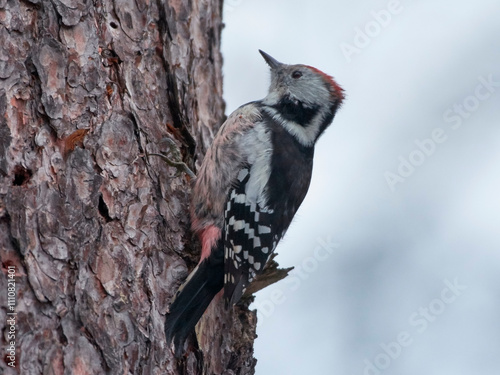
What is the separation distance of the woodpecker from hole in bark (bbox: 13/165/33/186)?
81 centimetres

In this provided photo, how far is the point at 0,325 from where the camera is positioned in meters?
2.02

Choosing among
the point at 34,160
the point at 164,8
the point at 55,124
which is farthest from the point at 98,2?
the point at 34,160

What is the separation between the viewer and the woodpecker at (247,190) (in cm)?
291

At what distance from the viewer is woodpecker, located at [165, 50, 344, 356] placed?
9.53 ft

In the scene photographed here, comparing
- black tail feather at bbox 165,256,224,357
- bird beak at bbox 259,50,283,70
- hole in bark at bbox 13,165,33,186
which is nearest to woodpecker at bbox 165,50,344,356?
black tail feather at bbox 165,256,224,357

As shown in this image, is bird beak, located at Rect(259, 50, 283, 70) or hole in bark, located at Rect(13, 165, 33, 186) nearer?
hole in bark, located at Rect(13, 165, 33, 186)

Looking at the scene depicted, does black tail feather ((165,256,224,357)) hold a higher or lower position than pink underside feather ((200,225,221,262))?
lower

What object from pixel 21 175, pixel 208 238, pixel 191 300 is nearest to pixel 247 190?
pixel 208 238

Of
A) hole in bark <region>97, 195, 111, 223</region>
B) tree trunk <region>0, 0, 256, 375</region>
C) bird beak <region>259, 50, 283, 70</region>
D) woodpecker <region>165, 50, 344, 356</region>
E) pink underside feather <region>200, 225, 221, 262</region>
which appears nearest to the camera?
tree trunk <region>0, 0, 256, 375</region>

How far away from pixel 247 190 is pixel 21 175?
1332mm

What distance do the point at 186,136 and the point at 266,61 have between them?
1321 mm

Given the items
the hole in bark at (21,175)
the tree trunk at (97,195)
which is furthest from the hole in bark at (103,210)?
the hole in bark at (21,175)

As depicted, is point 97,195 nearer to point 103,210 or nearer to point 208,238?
point 103,210

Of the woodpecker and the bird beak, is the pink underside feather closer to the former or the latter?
the woodpecker
